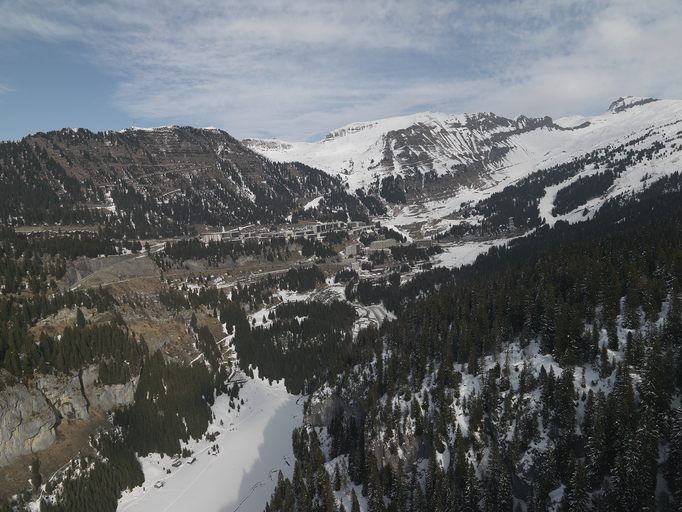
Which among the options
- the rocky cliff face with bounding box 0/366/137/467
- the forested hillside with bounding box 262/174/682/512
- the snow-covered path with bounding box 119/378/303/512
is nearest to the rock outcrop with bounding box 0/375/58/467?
the rocky cliff face with bounding box 0/366/137/467

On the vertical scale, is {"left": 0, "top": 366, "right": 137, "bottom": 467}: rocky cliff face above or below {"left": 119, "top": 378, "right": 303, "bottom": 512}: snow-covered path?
above

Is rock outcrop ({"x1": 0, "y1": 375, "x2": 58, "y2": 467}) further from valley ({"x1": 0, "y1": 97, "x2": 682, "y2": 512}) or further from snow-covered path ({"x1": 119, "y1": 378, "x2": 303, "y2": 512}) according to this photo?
snow-covered path ({"x1": 119, "y1": 378, "x2": 303, "y2": 512})

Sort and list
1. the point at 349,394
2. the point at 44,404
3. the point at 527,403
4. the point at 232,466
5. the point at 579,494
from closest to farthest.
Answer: the point at 579,494 → the point at 527,403 → the point at 44,404 → the point at 349,394 → the point at 232,466

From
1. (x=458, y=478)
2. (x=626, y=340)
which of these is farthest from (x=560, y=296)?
(x=458, y=478)

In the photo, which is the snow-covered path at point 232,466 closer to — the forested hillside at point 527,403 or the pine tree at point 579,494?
the forested hillside at point 527,403

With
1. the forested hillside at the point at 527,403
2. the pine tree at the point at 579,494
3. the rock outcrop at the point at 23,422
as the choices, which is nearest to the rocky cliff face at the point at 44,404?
the rock outcrop at the point at 23,422

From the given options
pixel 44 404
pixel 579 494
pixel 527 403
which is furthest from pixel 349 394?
pixel 44 404

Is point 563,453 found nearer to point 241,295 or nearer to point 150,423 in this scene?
point 150,423

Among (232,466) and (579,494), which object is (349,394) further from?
(579,494)
